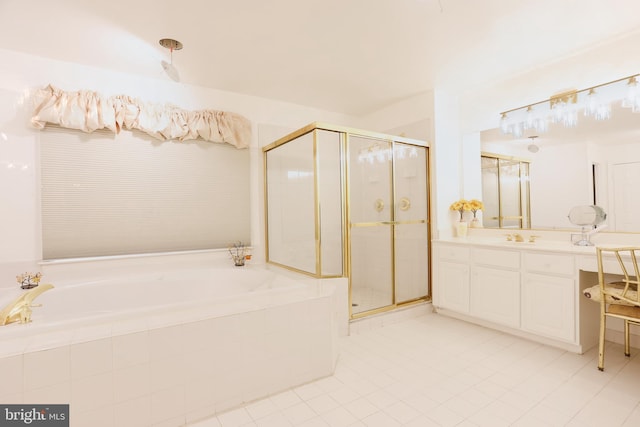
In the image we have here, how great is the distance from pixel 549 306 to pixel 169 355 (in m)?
2.63

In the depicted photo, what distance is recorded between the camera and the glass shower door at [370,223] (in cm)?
287

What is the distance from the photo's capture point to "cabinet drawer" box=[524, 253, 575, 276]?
2.22 m

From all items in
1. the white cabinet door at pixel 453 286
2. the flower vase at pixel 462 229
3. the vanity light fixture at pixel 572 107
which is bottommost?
the white cabinet door at pixel 453 286

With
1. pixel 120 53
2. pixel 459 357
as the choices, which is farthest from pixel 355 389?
pixel 120 53

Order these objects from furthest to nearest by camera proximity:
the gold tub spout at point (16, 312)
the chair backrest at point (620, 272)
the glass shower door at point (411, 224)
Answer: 1. the glass shower door at point (411, 224)
2. the chair backrest at point (620, 272)
3. the gold tub spout at point (16, 312)

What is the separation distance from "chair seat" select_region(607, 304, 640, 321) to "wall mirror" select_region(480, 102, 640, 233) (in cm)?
75

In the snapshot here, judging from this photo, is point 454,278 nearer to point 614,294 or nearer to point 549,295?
point 549,295

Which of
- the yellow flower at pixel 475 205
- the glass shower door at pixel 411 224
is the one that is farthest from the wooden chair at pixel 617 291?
the glass shower door at pixel 411 224

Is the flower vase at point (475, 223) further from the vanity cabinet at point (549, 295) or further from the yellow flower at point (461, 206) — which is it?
the vanity cabinet at point (549, 295)

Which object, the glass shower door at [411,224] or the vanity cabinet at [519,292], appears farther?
the glass shower door at [411,224]

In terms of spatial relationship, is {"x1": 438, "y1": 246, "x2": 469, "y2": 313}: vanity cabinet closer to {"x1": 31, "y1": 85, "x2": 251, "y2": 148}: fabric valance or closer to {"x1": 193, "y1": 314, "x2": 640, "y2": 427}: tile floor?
{"x1": 193, "y1": 314, "x2": 640, "y2": 427}: tile floor

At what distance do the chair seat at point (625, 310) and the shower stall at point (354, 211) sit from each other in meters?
1.55

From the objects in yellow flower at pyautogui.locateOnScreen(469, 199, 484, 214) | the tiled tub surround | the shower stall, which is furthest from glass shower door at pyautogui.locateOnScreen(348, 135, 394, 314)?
yellow flower at pyautogui.locateOnScreen(469, 199, 484, 214)

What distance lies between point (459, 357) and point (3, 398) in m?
2.54
